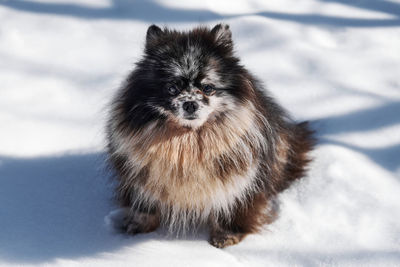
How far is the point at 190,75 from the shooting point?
7.22 ft

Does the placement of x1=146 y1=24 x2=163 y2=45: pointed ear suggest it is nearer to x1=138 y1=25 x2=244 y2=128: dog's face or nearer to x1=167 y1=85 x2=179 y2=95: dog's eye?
x1=138 y1=25 x2=244 y2=128: dog's face

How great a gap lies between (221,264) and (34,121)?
1.61 m

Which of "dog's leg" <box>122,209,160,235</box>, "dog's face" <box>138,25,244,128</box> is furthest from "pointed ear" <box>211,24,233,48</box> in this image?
"dog's leg" <box>122,209,160,235</box>

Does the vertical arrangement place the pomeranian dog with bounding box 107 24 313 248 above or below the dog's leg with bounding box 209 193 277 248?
above

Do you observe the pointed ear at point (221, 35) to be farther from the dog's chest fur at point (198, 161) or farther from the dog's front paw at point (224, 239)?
the dog's front paw at point (224, 239)

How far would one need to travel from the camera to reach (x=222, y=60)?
233cm

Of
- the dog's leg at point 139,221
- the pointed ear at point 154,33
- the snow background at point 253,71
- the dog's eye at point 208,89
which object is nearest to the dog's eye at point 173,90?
the dog's eye at point 208,89

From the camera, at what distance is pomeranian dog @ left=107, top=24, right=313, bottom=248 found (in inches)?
88.4

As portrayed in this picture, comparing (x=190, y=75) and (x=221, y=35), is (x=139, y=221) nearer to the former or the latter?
(x=190, y=75)

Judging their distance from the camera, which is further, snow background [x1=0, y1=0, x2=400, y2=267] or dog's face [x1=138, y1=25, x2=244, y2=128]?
snow background [x1=0, y1=0, x2=400, y2=267]

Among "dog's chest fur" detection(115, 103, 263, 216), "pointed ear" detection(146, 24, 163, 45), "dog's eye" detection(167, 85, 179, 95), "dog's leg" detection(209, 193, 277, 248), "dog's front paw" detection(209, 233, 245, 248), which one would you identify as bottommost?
"dog's front paw" detection(209, 233, 245, 248)

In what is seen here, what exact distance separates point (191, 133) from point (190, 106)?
0.20 m

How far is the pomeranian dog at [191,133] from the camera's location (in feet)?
7.37

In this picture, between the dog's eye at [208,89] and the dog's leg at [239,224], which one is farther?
the dog's leg at [239,224]
